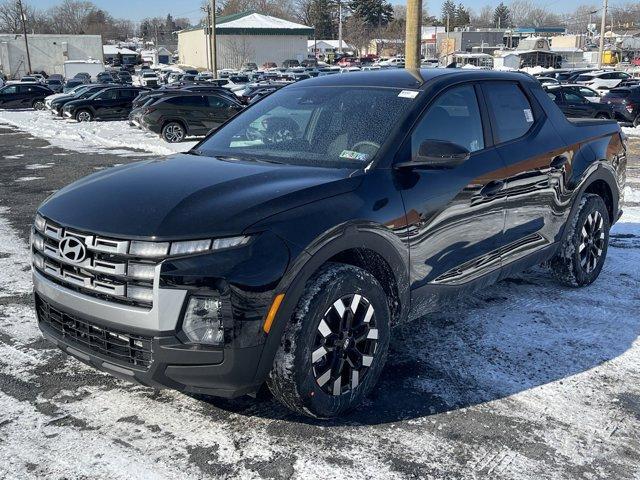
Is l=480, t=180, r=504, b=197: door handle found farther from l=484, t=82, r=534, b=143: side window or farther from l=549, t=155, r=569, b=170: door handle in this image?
l=549, t=155, r=569, b=170: door handle

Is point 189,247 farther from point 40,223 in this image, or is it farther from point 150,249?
point 40,223

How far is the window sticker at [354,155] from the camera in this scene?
373 cm

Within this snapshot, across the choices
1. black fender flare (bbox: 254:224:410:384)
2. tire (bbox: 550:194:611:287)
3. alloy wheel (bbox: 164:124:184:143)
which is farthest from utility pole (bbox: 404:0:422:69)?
alloy wheel (bbox: 164:124:184:143)

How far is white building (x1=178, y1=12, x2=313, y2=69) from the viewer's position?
8050cm

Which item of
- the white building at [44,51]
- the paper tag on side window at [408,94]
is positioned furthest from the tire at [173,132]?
the white building at [44,51]

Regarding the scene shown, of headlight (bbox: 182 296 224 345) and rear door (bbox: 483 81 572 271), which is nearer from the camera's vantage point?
headlight (bbox: 182 296 224 345)

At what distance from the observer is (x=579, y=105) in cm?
2108

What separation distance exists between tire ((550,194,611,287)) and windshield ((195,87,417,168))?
213 cm

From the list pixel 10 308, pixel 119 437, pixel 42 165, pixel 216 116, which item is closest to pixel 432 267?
pixel 119 437

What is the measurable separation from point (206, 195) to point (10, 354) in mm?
1971

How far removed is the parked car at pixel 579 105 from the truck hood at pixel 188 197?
1934cm

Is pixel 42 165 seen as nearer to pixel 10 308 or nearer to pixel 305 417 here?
pixel 10 308

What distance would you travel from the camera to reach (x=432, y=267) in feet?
12.8

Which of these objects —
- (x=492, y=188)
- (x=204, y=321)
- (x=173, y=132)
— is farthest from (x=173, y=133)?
(x=204, y=321)
